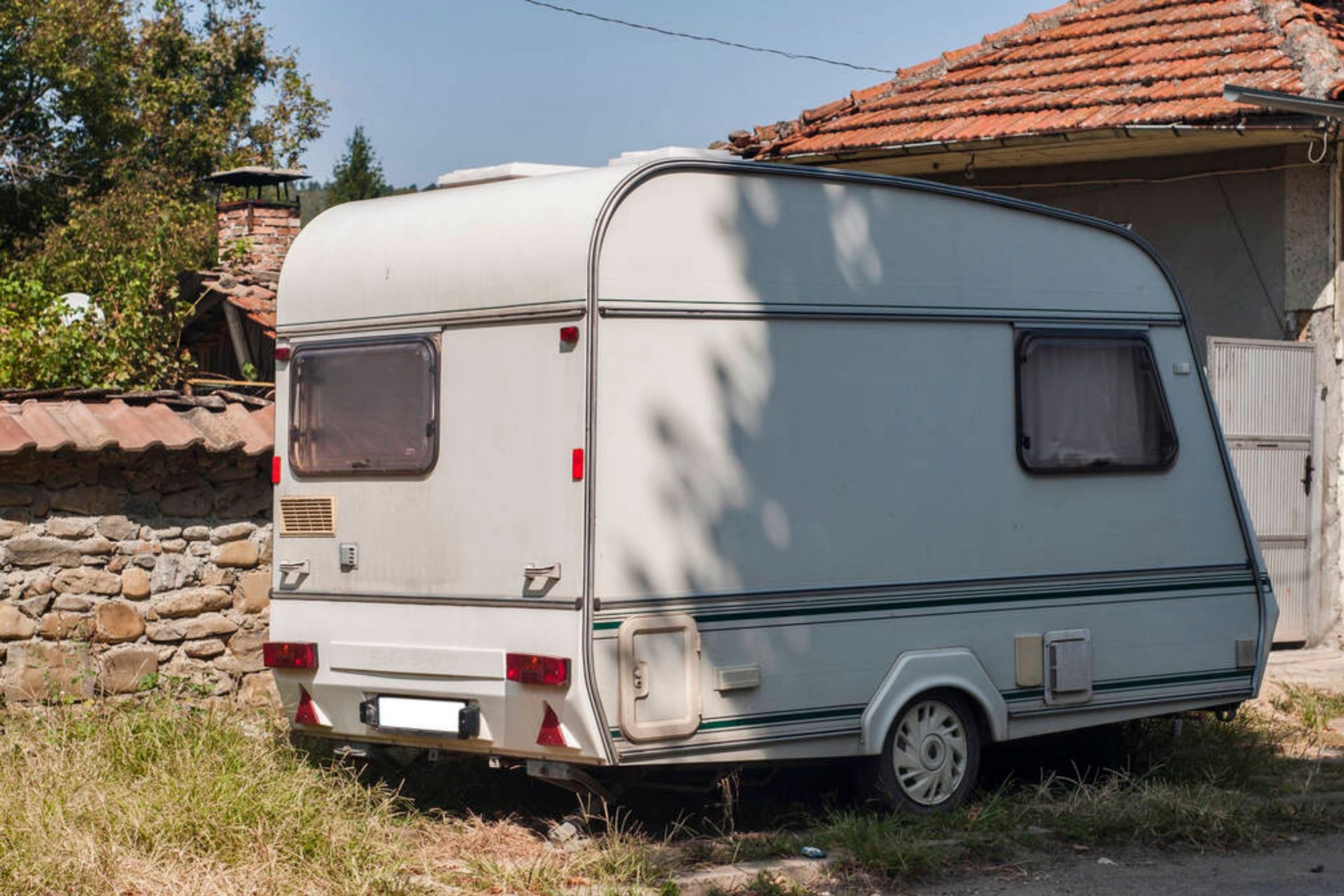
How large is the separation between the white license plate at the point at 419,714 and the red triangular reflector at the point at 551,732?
0.40m

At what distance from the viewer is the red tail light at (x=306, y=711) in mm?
7172

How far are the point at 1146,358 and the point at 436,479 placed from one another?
10.9 feet

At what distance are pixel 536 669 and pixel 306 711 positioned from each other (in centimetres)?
132

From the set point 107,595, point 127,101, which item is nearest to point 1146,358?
point 107,595

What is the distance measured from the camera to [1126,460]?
310 inches

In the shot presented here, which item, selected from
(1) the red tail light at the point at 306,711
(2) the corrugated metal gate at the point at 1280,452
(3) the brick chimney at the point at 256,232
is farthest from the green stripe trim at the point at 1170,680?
(3) the brick chimney at the point at 256,232

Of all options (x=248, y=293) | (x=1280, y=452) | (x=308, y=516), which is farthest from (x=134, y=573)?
(x=1280, y=452)

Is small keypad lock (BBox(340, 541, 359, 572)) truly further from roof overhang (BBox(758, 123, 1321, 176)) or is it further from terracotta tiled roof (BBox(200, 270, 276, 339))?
terracotta tiled roof (BBox(200, 270, 276, 339))

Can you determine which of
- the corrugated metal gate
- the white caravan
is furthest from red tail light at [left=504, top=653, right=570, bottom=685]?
the corrugated metal gate

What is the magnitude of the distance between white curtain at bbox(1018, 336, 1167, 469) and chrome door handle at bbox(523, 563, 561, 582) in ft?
7.50

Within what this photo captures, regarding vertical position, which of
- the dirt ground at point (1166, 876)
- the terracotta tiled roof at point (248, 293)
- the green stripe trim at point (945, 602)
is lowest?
the dirt ground at point (1166, 876)

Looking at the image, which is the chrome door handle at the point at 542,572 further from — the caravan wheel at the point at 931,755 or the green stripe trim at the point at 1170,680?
the green stripe trim at the point at 1170,680

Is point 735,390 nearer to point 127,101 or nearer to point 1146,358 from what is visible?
point 1146,358

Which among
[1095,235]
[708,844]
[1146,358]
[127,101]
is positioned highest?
[127,101]
